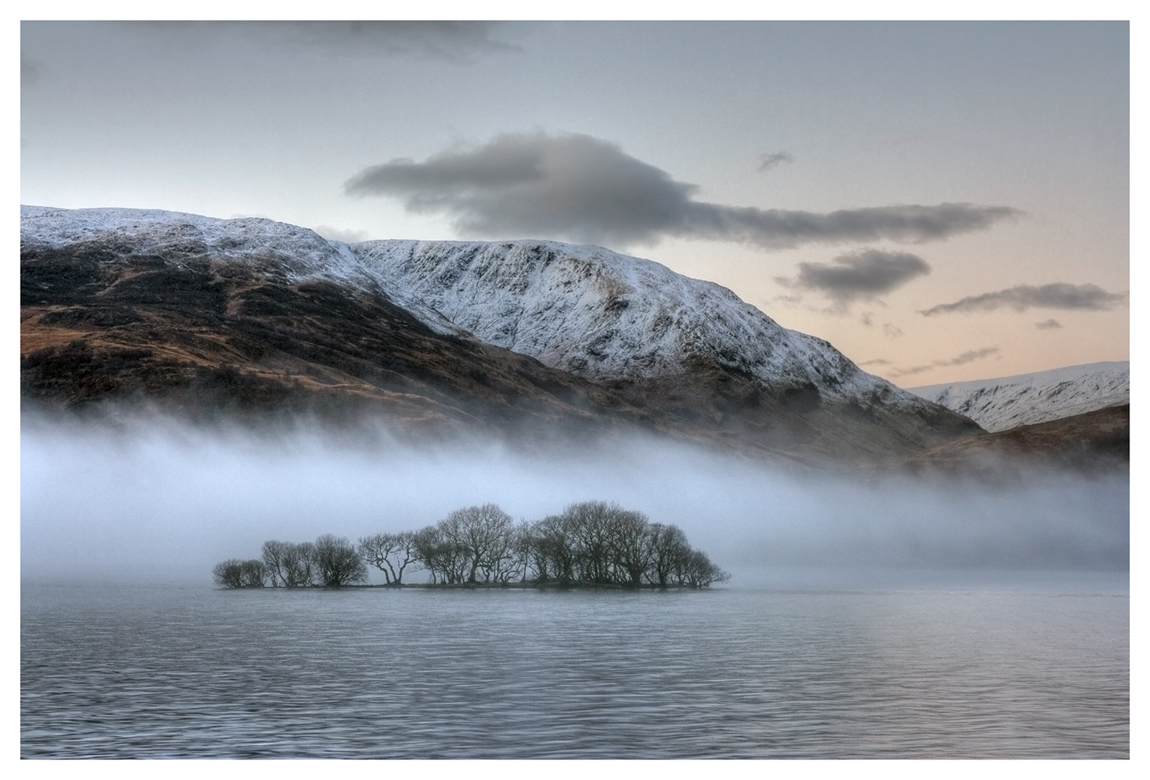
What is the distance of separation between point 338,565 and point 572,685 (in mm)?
100328

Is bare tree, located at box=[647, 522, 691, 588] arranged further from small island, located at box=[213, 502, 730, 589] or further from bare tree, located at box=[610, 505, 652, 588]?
bare tree, located at box=[610, 505, 652, 588]

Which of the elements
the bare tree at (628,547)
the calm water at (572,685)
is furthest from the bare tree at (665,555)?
the calm water at (572,685)

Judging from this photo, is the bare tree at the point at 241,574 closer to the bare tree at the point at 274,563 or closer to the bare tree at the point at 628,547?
the bare tree at the point at 274,563

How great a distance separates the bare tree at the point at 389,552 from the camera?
138750 mm

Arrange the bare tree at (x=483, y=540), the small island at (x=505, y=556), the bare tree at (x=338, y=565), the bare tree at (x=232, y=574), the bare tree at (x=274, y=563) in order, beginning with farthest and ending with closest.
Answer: the bare tree at (x=232, y=574), the bare tree at (x=274, y=563), the bare tree at (x=338, y=565), the bare tree at (x=483, y=540), the small island at (x=505, y=556)

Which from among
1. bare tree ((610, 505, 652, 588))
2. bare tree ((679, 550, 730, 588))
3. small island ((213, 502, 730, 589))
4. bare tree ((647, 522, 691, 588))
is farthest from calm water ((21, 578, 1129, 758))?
bare tree ((679, 550, 730, 588))

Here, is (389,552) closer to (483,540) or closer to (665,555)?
(483,540)

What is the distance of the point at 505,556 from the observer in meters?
130

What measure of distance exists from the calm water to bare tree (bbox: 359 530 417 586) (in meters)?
50.4

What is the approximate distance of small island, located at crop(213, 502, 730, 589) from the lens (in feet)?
407

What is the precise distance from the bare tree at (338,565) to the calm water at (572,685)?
50390 mm
